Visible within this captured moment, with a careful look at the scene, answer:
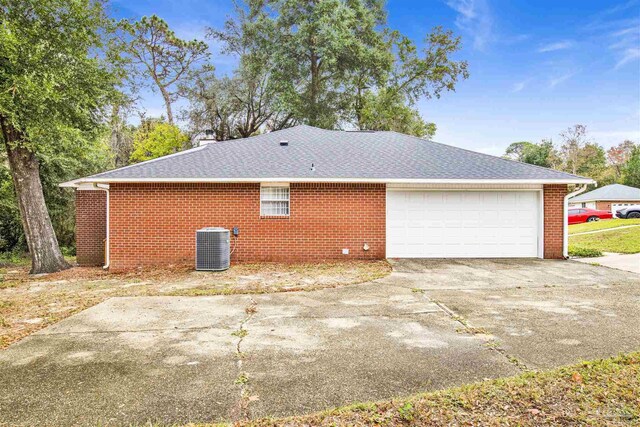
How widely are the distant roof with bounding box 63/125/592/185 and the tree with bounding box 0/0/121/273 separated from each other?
A: 1.69m

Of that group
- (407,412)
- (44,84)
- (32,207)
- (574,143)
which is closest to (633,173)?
(574,143)

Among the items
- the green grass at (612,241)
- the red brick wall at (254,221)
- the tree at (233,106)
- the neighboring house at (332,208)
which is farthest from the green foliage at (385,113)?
the red brick wall at (254,221)

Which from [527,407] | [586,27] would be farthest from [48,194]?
[586,27]

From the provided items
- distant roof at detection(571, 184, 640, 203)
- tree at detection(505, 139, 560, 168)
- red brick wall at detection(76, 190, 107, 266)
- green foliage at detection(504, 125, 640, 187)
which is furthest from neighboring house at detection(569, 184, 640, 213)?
red brick wall at detection(76, 190, 107, 266)

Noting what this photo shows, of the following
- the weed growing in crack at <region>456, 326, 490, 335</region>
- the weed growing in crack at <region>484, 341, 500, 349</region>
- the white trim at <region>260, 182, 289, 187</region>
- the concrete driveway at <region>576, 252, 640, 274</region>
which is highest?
the white trim at <region>260, 182, 289, 187</region>

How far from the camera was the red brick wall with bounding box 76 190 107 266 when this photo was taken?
12.5m

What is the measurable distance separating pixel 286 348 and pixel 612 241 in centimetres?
1625

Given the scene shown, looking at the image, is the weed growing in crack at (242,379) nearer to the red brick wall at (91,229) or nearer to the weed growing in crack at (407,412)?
the weed growing in crack at (407,412)

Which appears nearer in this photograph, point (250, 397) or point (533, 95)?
point (250, 397)

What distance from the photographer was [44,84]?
9156 mm

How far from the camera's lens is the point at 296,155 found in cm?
1192

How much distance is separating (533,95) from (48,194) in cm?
3135

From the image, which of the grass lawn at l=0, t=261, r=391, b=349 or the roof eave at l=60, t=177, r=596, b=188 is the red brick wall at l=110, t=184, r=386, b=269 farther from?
the grass lawn at l=0, t=261, r=391, b=349

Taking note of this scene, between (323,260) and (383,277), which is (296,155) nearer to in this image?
(323,260)
